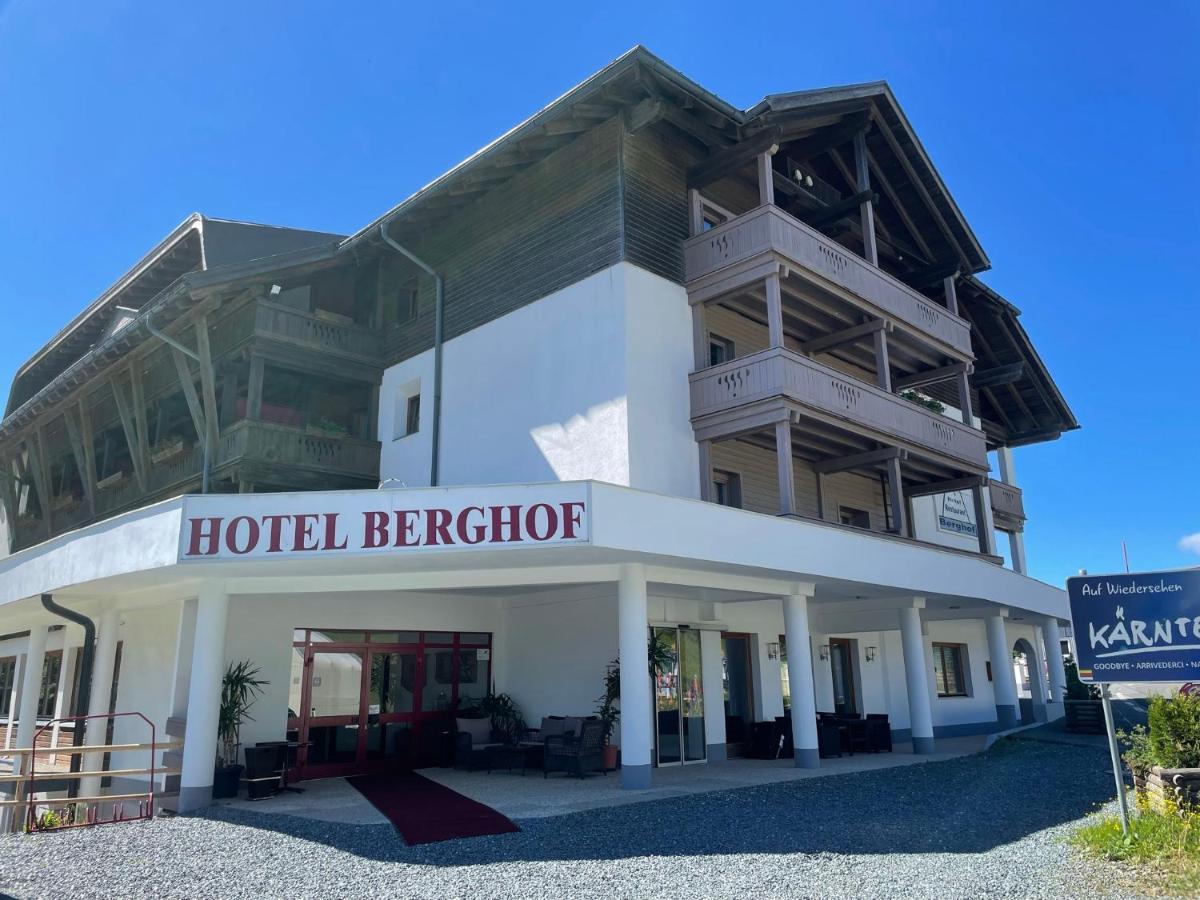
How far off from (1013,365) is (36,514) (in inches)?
1176

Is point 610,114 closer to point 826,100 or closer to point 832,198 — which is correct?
point 826,100

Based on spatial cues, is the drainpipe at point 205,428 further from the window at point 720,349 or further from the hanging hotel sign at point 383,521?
the window at point 720,349

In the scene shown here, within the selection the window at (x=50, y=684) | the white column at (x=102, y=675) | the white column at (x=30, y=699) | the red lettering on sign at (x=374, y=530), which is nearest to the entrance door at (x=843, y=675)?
the red lettering on sign at (x=374, y=530)

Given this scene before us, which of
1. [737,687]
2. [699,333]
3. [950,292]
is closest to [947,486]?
[950,292]

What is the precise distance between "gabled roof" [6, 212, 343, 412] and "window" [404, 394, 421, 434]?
4.81 m

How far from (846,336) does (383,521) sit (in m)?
11.8

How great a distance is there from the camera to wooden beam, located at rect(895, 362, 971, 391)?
21.4 metres

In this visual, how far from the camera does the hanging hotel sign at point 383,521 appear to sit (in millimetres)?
11117

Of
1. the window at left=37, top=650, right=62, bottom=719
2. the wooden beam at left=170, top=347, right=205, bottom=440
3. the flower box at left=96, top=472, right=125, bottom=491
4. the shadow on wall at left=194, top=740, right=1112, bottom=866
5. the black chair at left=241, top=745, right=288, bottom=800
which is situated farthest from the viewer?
the flower box at left=96, top=472, right=125, bottom=491

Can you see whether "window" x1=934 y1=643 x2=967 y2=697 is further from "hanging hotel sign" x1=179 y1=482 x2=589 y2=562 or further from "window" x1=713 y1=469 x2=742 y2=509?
"hanging hotel sign" x1=179 y1=482 x2=589 y2=562

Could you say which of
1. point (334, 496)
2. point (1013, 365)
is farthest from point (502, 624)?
point (1013, 365)

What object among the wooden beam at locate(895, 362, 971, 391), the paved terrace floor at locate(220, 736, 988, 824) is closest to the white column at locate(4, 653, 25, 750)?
the paved terrace floor at locate(220, 736, 988, 824)

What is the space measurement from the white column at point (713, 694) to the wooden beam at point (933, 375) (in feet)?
28.5

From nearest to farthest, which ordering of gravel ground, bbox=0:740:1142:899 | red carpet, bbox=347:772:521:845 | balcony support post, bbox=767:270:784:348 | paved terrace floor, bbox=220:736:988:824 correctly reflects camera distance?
gravel ground, bbox=0:740:1142:899 → red carpet, bbox=347:772:521:845 → paved terrace floor, bbox=220:736:988:824 → balcony support post, bbox=767:270:784:348
